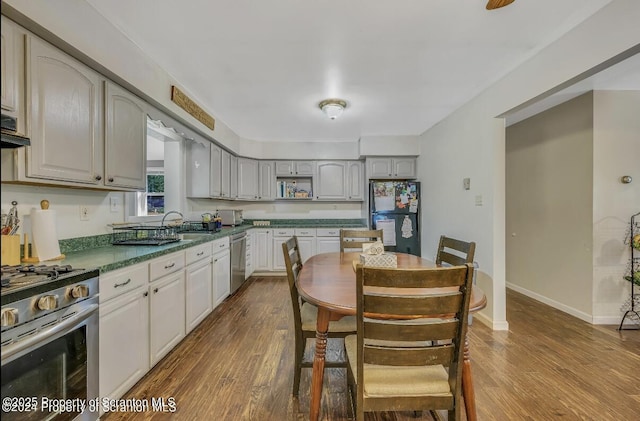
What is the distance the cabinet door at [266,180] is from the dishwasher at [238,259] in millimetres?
1000

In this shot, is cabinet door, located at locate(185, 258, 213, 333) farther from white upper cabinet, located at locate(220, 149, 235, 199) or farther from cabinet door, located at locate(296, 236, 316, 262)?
cabinet door, located at locate(296, 236, 316, 262)

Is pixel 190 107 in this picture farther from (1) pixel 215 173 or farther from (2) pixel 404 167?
(2) pixel 404 167

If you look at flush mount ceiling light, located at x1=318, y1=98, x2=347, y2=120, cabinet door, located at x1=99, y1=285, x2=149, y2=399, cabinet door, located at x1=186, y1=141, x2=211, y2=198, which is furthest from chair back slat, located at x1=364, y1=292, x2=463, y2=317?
cabinet door, located at x1=186, y1=141, x2=211, y2=198

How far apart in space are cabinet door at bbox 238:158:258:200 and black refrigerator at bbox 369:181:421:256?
80.5 inches

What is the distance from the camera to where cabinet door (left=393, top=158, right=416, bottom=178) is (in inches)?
198

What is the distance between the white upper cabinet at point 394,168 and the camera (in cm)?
502

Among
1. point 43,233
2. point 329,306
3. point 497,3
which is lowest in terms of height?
point 329,306

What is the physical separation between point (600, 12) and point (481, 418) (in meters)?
2.55

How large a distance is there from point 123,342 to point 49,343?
20.3 inches

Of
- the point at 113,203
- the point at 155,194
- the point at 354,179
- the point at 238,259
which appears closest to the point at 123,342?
the point at 113,203

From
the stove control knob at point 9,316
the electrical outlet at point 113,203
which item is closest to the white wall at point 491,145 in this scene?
the stove control knob at point 9,316

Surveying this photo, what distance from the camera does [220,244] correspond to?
3.48 m

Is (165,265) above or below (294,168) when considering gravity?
below

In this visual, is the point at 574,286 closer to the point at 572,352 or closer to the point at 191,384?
the point at 572,352
